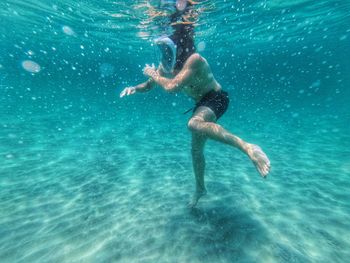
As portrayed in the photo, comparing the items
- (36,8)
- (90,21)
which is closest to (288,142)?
(90,21)

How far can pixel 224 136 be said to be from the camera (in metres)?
4.18

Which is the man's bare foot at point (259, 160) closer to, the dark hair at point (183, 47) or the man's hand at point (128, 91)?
the dark hair at point (183, 47)

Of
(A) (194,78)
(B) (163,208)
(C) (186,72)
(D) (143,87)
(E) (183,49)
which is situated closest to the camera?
(C) (186,72)

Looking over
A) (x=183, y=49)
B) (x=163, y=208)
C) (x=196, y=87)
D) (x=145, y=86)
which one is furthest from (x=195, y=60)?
(x=163, y=208)

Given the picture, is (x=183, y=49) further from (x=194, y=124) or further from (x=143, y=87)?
(x=194, y=124)

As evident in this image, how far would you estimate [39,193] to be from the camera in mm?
6777

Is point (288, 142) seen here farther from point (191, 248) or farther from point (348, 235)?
point (191, 248)

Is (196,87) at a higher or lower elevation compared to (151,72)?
lower

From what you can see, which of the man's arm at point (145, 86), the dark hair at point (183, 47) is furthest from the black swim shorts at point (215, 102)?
the man's arm at point (145, 86)

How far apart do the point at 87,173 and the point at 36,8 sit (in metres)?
19.0

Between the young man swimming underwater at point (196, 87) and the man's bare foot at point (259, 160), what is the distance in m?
0.31

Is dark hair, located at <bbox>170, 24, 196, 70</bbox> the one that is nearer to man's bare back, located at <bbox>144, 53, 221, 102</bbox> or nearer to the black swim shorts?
man's bare back, located at <bbox>144, 53, 221, 102</bbox>

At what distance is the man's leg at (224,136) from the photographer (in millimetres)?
3734

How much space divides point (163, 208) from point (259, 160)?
2985 mm
